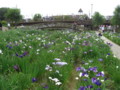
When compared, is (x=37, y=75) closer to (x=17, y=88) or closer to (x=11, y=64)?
(x=11, y=64)

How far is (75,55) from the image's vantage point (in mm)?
5277

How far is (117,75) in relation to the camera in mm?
3006

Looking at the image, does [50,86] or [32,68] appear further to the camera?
[32,68]

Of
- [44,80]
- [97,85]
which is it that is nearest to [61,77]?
[44,80]

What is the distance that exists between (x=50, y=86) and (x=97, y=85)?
0.57 meters

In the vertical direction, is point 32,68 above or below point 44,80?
above

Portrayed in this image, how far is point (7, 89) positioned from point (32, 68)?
85 centimetres

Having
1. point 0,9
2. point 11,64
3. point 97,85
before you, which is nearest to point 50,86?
point 97,85

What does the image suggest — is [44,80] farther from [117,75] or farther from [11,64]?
[117,75]

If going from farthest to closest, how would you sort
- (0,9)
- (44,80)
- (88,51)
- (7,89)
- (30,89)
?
(0,9), (88,51), (44,80), (30,89), (7,89)

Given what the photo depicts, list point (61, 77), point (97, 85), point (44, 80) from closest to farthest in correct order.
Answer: point (97, 85) < point (61, 77) < point (44, 80)

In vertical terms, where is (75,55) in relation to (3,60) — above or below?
below

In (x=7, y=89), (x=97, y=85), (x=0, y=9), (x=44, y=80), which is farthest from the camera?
(x=0, y=9)

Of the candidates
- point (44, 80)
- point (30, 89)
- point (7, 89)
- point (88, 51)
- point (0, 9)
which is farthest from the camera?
point (0, 9)
